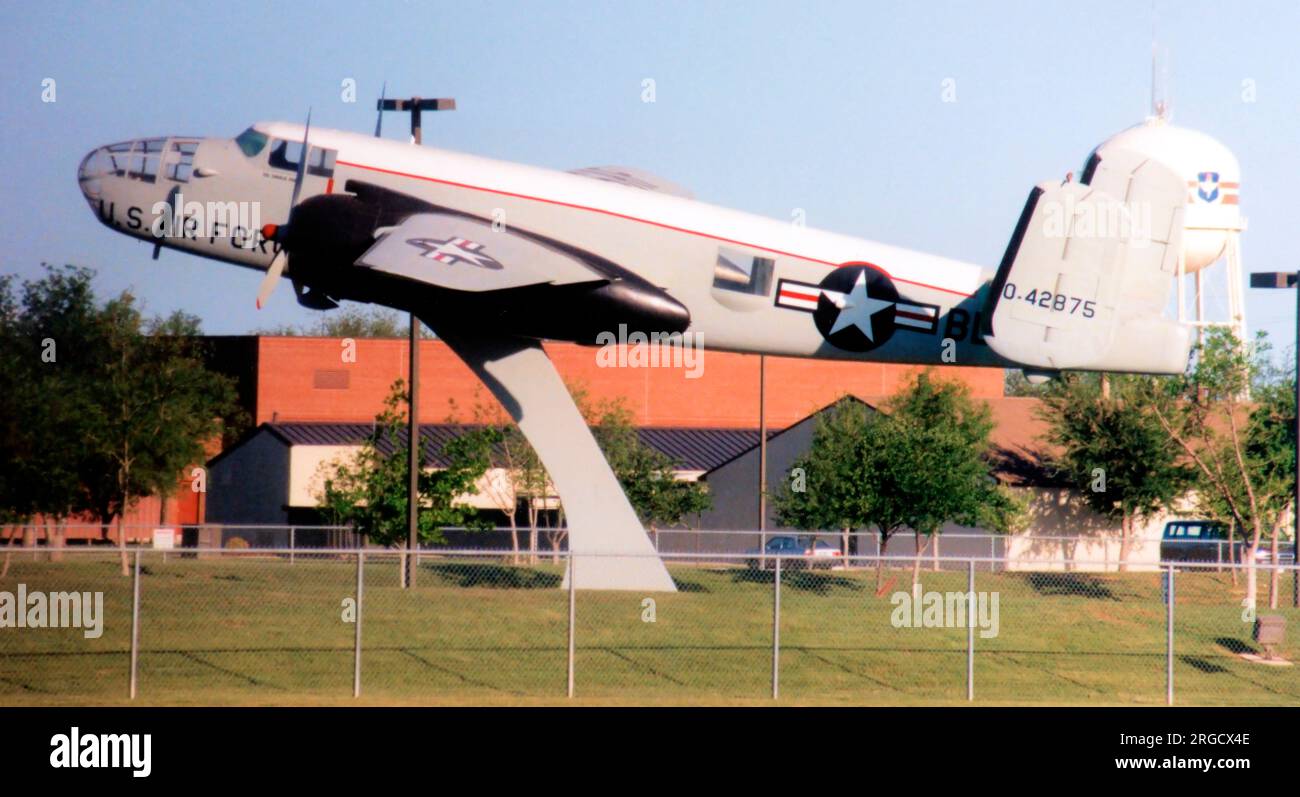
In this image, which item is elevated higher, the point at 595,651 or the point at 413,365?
the point at 413,365

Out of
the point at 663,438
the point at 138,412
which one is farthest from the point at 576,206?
the point at 663,438

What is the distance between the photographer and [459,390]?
6656 centimetres

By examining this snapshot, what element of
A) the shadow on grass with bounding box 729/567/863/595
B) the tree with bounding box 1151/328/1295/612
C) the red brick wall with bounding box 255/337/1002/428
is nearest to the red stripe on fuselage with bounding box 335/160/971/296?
the shadow on grass with bounding box 729/567/863/595

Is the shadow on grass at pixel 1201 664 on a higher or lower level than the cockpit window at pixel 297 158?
lower

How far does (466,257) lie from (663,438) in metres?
46.6

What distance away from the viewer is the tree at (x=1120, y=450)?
48.2 m

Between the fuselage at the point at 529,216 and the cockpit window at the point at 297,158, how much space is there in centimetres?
1

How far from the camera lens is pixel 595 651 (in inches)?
834

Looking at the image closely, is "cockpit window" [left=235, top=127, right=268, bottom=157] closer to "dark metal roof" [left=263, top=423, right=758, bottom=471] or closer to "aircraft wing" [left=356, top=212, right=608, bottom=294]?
"aircraft wing" [left=356, top=212, right=608, bottom=294]

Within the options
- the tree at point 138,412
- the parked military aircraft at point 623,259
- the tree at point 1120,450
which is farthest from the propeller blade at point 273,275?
the tree at point 1120,450

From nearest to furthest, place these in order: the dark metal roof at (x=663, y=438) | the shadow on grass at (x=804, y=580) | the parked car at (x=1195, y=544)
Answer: the shadow on grass at (x=804, y=580), the parked car at (x=1195, y=544), the dark metal roof at (x=663, y=438)

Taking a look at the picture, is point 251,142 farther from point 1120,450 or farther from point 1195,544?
point 1195,544

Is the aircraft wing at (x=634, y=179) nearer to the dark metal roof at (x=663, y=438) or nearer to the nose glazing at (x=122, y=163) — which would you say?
the nose glazing at (x=122, y=163)
